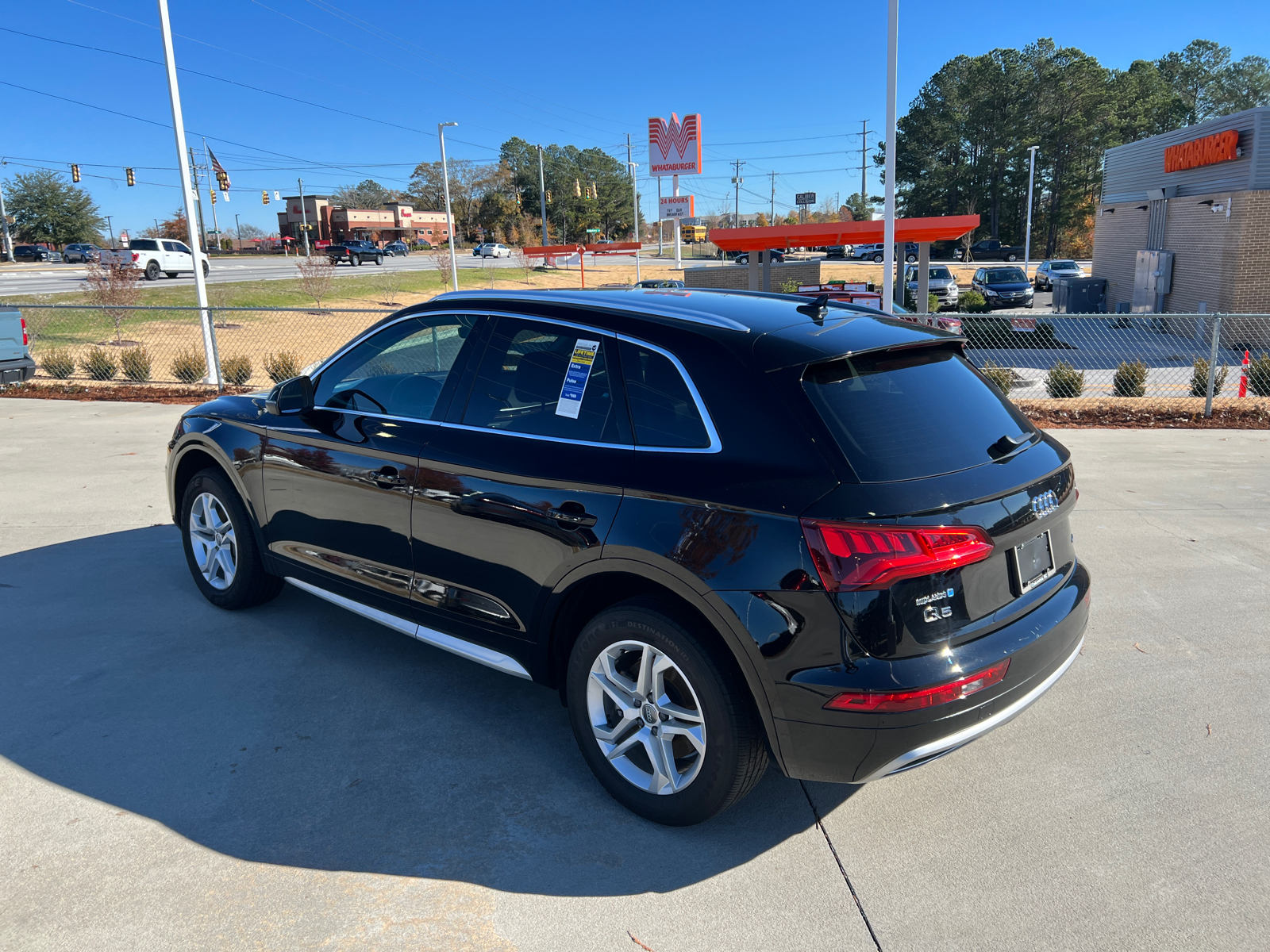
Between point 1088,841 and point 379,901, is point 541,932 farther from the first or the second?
point 1088,841

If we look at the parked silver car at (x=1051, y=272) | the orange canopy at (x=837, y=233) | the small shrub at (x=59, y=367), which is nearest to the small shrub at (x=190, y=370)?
the small shrub at (x=59, y=367)

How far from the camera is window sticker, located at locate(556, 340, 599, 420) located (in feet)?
10.7

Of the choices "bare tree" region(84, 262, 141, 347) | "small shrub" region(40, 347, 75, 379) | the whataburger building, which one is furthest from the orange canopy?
"bare tree" region(84, 262, 141, 347)

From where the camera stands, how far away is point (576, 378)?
3.29 metres

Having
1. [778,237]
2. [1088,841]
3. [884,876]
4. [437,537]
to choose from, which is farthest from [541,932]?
[778,237]

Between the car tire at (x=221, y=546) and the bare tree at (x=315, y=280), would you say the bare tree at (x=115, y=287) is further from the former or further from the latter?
the car tire at (x=221, y=546)

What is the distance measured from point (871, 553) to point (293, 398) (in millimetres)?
2997

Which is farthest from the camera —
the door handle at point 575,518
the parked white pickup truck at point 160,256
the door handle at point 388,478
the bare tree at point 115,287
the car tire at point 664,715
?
the parked white pickup truck at point 160,256

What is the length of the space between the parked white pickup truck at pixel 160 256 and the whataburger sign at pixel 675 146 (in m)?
21.4

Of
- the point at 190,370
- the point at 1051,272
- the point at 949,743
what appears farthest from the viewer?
the point at 1051,272

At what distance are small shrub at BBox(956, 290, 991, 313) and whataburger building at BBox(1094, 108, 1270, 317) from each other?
165 inches

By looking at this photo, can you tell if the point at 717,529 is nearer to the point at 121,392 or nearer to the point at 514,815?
the point at 514,815

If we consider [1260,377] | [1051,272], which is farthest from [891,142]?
[1051,272]

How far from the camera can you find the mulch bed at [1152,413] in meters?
10.6
